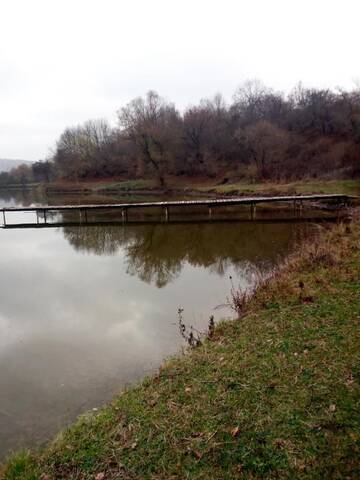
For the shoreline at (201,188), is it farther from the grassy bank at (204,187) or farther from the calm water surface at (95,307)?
the calm water surface at (95,307)

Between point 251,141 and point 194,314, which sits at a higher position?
point 251,141

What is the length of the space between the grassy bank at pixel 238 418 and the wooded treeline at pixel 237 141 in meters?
28.3

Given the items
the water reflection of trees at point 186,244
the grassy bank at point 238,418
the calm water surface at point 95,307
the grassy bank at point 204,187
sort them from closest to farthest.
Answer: the grassy bank at point 238,418
the calm water surface at point 95,307
the water reflection of trees at point 186,244
the grassy bank at point 204,187

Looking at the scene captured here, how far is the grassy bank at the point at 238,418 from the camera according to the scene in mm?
2924

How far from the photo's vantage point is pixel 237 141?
48688mm

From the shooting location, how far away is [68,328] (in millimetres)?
7039

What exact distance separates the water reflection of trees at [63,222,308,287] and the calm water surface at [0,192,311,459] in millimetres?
45

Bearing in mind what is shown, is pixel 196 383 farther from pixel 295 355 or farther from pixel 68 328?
pixel 68 328

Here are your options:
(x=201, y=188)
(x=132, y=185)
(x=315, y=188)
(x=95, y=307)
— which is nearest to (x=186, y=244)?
(x=95, y=307)

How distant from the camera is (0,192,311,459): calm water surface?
4855 mm

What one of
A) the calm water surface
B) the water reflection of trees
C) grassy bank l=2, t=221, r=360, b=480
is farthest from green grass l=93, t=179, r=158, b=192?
grassy bank l=2, t=221, r=360, b=480

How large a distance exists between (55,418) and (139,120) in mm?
44955

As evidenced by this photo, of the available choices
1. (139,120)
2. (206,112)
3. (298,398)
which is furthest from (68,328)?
(206,112)

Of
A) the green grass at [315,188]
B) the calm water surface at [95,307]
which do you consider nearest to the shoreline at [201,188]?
the green grass at [315,188]
